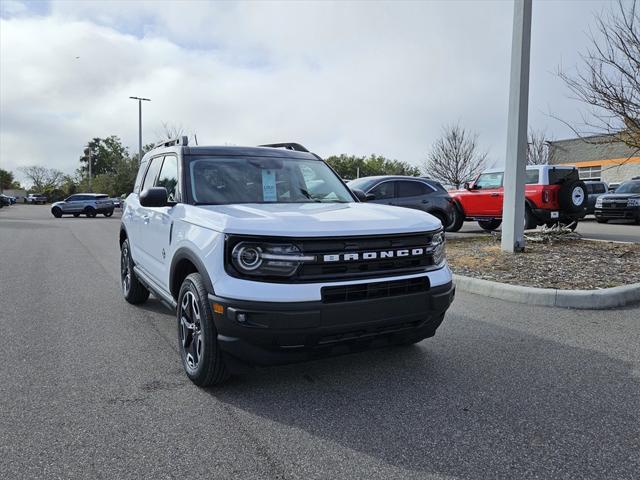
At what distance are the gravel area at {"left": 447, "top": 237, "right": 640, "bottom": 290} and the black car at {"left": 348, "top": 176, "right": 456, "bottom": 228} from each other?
7.29 ft

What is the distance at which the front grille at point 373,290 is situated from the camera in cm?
310

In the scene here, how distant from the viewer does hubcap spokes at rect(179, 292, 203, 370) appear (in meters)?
3.49

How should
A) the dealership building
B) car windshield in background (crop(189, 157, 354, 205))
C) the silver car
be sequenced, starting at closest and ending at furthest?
1. car windshield in background (crop(189, 157, 354, 205))
2. the silver car
3. the dealership building

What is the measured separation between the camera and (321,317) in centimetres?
301

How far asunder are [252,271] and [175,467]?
118 cm

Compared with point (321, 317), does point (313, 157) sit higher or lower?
higher

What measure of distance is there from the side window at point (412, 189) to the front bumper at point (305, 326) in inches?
351

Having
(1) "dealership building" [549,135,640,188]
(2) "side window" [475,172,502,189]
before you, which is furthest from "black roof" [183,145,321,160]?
(1) "dealership building" [549,135,640,188]

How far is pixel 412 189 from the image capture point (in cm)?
1216

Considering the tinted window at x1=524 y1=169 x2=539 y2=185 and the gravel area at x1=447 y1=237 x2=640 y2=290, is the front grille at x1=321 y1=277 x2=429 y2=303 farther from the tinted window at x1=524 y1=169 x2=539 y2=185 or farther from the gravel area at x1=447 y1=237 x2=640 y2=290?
the tinted window at x1=524 y1=169 x2=539 y2=185

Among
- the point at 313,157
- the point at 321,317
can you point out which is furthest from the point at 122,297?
the point at 321,317

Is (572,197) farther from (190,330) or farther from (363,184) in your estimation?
(190,330)

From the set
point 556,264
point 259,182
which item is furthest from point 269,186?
point 556,264

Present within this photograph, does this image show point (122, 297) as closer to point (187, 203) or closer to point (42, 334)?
point (42, 334)
